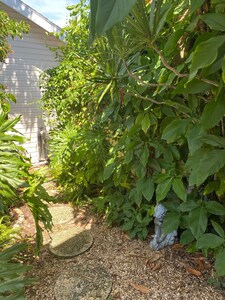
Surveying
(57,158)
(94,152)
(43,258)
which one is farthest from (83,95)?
(43,258)

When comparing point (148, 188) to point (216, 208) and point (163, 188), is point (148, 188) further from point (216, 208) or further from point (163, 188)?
point (216, 208)

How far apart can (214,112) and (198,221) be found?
81cm

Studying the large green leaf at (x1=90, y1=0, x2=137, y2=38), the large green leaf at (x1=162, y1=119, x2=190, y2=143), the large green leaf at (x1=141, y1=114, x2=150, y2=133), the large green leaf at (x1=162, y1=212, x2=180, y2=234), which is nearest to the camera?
the large green leaf at (x1=90, y1=0, x2=137, y2=38)

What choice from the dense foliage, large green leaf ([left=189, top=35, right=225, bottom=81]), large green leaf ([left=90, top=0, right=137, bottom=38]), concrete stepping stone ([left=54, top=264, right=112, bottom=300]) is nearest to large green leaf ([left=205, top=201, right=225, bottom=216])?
the dense foliage

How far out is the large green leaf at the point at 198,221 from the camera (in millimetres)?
1521

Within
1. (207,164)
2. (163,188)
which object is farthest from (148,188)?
(207,164)

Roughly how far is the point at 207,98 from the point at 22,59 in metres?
4.56

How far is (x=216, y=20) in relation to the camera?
2.97ft

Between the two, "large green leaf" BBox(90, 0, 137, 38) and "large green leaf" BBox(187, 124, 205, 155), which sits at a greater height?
"large green leaf" BBox(90, 0, 137, 38)

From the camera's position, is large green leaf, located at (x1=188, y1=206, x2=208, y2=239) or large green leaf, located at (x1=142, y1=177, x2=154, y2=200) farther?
large green leaf, located at (x1=142, y1=177, x2=154, y2=200)

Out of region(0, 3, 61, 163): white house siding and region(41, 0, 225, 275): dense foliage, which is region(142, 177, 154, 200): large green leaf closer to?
region(41, 0, 225, 275): dense foliage

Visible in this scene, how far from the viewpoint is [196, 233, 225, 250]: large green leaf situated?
1424 millimetres

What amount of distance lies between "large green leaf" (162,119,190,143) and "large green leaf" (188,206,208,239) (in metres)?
0.55

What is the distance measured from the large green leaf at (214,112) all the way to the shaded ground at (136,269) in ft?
4.10
